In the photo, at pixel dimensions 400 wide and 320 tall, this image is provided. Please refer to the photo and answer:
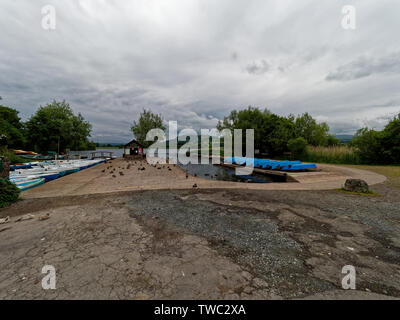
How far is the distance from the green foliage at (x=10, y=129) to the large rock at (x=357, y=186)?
36.5m

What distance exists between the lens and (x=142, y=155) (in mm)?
31141

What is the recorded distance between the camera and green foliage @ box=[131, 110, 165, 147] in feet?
120

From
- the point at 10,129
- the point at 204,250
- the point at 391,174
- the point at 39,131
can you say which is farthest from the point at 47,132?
the point at 391,174

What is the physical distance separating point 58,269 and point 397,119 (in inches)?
1120

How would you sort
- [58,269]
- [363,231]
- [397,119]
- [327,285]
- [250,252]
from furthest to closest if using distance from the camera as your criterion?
[397,119]
[363,231]
[250,252]
[58,269]
[327,285]

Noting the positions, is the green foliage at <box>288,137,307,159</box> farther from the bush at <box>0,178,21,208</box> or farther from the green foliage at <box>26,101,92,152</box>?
the green foliage at <box>26,101,92,152</box>

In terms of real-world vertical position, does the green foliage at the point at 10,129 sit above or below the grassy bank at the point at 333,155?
above

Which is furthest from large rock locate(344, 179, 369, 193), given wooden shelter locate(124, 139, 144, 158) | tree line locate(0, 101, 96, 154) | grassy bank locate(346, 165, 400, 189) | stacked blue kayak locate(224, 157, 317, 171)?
tree line locate(0, 101, 96, 154)

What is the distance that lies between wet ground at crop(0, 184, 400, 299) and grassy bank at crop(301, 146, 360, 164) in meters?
16.9

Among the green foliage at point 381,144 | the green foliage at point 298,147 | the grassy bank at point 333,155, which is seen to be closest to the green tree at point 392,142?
the green foliage at point 381,144

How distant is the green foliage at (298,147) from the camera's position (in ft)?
71.1

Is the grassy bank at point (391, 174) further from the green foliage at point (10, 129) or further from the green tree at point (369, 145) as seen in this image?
the green foliage at point (10, 129)
